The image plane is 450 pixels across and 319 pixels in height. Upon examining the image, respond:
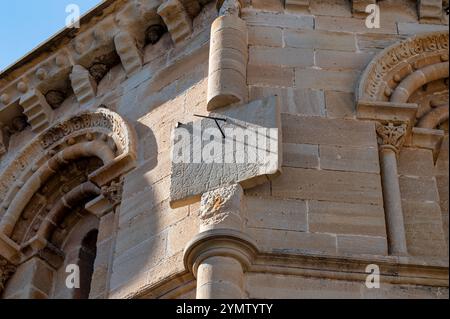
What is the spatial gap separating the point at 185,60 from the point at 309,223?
3.27 meters

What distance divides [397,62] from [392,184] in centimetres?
179

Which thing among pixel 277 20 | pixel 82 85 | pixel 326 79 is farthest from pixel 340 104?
pixel 82 85

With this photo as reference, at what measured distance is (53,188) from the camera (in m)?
15.8

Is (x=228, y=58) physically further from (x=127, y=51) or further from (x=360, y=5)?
(x=127, y=51)

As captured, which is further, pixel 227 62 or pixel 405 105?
pixel 227 62

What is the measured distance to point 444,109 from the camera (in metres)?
14.3

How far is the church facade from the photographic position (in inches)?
477

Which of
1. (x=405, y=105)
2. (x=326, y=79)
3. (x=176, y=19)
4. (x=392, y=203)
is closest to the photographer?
(x=392, y=203)

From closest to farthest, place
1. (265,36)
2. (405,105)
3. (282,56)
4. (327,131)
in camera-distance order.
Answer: (327,131) < (405,105) < (282,56) < (265,36)

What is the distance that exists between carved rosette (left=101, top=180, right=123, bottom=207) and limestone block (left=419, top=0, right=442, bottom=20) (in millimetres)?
3605

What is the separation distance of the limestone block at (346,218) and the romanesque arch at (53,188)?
318 centimetres

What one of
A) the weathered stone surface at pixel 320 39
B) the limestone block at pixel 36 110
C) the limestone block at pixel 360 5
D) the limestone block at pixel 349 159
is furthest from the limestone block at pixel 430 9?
the limestone block at pixel 36 110

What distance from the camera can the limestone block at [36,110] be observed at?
16.3m

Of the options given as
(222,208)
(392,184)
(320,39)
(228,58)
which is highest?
(320,39)
